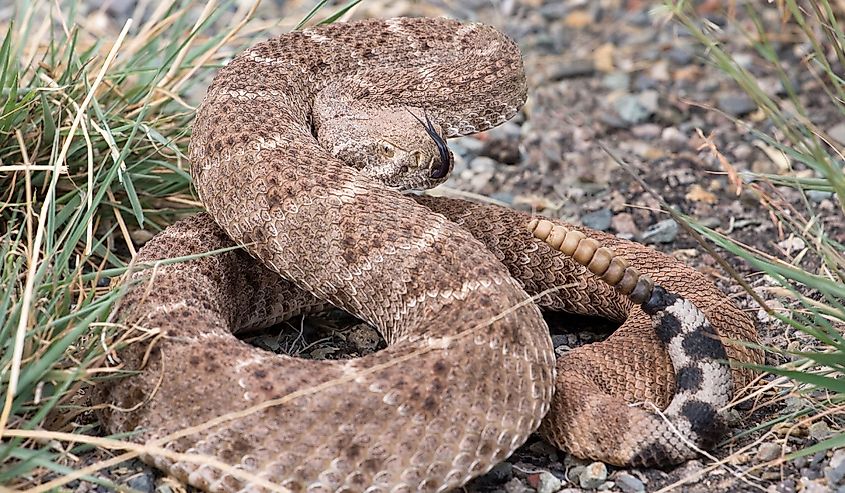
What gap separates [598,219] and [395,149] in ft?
6.31

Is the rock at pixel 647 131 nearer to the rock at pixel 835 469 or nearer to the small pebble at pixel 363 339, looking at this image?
the small pebble at pixel 363 339

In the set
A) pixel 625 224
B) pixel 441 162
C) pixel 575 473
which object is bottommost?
pixel 625 224

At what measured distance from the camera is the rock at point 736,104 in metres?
7.35

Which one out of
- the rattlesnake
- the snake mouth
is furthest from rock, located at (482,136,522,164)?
the snake mouth

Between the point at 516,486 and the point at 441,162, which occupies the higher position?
the point at 441,162

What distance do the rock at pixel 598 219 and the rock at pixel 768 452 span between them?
224cm

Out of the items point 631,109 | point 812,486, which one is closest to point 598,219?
point 631,109

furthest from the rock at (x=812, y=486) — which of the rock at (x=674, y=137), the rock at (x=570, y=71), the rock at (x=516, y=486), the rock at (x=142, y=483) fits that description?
the rock at (x=570, y=71)

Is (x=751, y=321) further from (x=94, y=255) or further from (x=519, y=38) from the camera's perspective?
(x=519, y=38)

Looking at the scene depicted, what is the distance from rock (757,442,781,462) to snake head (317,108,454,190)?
1.63m

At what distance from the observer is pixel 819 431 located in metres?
3.99

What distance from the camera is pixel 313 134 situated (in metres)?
4.92

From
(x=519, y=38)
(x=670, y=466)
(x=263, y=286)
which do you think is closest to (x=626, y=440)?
(x=670, y=466)

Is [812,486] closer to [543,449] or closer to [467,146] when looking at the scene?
[543,449]
